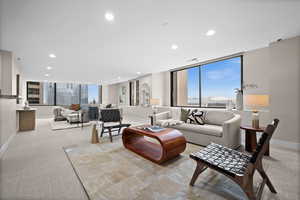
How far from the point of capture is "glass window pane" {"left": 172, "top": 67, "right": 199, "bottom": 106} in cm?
516

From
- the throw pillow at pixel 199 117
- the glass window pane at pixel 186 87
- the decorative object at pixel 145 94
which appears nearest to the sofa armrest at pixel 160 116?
the throw pillow at pixel 199 117

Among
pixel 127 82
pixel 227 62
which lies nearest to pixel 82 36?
pixel 227 62

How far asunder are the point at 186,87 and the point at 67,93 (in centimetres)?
913

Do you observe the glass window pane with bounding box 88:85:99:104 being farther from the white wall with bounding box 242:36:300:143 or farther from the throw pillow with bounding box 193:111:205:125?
the white wall with bounding box 242:36:300:143

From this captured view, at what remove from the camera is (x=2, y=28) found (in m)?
2.35

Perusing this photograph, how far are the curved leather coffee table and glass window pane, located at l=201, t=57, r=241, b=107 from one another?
2.59m

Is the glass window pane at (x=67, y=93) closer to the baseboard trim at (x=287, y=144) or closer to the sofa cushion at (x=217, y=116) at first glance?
the sofa cushion at (x=217, y=116)

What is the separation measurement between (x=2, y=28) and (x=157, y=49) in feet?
10.6

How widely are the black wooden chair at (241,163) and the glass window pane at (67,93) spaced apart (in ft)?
34.7

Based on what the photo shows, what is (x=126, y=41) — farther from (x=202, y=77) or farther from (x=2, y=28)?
(x=202, y=77)

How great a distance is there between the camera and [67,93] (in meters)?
9.75

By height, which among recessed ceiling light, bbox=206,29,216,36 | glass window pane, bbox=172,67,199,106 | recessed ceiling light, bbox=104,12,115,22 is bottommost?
glass window pane, bbox=172,67,199,106

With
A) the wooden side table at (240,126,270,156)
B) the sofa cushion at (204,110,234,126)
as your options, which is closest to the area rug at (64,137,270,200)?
the wooden side table at (240,126,270,156)

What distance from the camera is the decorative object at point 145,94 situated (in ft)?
22.8
